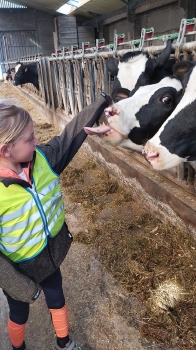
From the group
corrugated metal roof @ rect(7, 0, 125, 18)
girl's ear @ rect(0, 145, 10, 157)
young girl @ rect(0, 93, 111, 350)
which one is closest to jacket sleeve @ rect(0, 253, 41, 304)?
young girl @ rect(0, 93, 111, 350)

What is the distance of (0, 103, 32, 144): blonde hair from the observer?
1268mm

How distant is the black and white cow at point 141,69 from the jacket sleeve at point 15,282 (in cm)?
208

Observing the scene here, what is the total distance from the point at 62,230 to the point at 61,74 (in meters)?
5.22

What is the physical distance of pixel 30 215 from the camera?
1.39 metres

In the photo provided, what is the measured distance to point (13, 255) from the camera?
140 centimetres

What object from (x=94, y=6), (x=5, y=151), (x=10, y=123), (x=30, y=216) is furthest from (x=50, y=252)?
(x=94, y=6)

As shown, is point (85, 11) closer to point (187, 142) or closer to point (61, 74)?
point (61, 74)

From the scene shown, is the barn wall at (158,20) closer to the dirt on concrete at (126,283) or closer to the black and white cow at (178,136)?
the dirt on concrete at (126,283)

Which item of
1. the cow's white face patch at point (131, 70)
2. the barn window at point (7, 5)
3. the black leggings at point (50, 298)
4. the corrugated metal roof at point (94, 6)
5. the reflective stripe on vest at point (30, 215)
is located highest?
the barn window at point (7, 5)

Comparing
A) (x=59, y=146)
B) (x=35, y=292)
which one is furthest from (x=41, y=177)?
(x=35, y=292)

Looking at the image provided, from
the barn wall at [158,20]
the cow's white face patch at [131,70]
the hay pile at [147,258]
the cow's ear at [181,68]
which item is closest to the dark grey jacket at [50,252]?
the cow's ear at [181,68]

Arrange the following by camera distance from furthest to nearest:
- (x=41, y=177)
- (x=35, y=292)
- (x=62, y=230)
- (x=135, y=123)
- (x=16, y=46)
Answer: (x=16, y=46), (x=135, y=123), (x=62, y=230), (x=41, y=177), (x=35, y=292)

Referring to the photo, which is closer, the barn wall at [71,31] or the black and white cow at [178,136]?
the black and white cow at [178,136]

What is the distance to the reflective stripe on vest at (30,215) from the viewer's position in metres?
1.32
